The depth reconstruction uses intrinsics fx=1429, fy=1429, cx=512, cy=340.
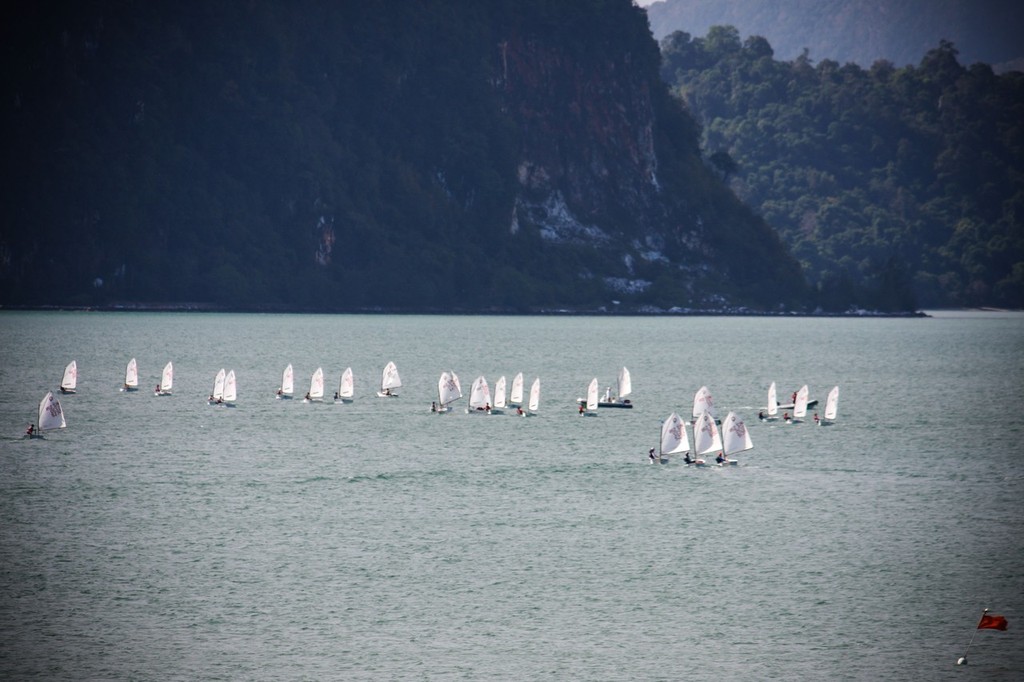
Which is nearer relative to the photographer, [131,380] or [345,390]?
[345,390]

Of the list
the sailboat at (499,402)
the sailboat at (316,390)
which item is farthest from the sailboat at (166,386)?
the sailboat at (499,402)

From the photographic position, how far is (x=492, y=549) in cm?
6262

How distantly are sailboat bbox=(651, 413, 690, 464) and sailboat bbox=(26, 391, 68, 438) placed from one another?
40237mm

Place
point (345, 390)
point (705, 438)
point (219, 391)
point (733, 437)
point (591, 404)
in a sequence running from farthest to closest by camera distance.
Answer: point (345, 390) → point (219, 391) → point (591, 404) → point (733, 437) → point (705, 438)

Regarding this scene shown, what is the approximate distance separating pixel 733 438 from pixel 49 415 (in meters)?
45.3

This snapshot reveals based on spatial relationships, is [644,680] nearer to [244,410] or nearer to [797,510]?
[797,510]

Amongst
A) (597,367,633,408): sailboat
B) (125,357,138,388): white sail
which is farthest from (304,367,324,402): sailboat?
(597,367,633,408): sailboat

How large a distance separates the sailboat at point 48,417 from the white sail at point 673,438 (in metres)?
40.3

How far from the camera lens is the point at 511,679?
45.9 metres

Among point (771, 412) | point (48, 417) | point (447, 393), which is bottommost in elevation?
point (48, 417)

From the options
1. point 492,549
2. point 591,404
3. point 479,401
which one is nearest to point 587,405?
point 591,404

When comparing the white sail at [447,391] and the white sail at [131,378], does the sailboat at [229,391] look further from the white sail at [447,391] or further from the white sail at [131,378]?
the white sail at [447,391]

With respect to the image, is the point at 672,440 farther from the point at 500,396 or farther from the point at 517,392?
the point at 517,392

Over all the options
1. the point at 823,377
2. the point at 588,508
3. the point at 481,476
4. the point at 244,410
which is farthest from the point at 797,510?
the point at 823,377
